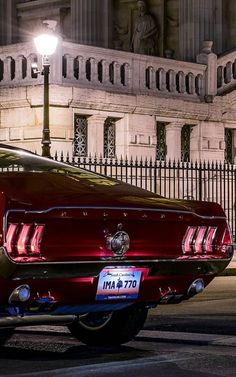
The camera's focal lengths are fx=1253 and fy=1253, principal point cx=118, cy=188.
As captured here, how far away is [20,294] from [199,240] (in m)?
1.70

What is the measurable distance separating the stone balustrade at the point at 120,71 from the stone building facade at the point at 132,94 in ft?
0.07

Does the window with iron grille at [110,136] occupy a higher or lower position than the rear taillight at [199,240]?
higher

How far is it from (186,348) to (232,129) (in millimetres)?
22103

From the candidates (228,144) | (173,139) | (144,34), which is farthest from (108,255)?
(144,34)

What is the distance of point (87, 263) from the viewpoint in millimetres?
8859

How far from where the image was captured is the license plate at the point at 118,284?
29.6 ft

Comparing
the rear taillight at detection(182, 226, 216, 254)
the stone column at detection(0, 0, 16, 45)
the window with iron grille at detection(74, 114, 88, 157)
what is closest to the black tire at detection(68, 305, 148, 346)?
the rear taillight at detection(182, 226, 216, 254)

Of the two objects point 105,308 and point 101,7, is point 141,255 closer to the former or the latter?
point 105,308

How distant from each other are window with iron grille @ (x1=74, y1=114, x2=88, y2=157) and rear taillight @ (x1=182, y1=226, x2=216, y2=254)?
17997mm

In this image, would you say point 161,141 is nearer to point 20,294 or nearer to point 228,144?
point 228,144

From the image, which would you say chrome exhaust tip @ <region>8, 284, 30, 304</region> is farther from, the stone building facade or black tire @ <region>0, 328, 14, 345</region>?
the stone building facade

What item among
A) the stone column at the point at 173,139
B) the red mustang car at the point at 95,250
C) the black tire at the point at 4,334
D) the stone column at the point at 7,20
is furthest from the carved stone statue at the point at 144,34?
the red mustang car at the point at 95,250

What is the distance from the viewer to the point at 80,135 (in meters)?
27.9

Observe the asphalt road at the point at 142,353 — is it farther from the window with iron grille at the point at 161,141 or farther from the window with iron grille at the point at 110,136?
the window with iron grille at the point at 161,141
